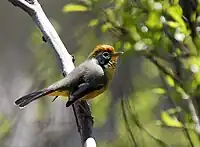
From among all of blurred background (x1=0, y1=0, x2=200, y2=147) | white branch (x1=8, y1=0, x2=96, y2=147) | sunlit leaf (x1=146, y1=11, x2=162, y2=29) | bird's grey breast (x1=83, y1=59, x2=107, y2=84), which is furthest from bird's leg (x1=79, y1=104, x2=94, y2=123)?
blurred background (x1=0, y1=0, x2=200, y2=147)

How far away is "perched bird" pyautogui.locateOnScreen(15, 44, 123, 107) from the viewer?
5.79 ft

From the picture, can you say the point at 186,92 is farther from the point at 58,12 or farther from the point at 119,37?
the point at 58,12

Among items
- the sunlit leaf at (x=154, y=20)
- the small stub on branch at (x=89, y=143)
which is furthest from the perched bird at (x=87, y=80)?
the small stub on branch at (x=89, y=143)

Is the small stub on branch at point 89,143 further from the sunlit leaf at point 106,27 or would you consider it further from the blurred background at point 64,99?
the blurred background at point 64,99

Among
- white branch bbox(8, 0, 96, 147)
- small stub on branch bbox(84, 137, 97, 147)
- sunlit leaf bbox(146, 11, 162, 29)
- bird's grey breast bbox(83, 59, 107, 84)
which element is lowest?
bird's grey breast bbox(83, 59, 107, 84)

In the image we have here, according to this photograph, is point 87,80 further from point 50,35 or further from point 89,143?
point 89,143

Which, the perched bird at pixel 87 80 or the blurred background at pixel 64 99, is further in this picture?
the blurred background at pixel 64 99

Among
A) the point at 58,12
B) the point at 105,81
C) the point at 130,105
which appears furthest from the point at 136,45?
the point at 58,12

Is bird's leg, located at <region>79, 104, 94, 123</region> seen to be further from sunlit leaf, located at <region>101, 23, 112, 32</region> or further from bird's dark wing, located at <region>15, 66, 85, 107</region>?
sunlit leaf, located at <region>101, 23, 112, 32</region>

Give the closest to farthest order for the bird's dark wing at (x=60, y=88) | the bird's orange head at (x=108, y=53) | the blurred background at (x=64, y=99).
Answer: the bird's dark wing at (x=60, y=88), the bird's orange head at (x=108, y=53), the blurred background at (x=64, y=99)

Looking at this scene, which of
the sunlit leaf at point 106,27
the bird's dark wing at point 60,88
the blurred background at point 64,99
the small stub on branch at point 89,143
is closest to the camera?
the small stub on branch at point 89,143

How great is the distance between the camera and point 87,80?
1.87 metres

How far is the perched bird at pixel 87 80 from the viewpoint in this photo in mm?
1766

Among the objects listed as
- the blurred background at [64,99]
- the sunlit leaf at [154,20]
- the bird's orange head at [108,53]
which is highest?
the sunlit leaf at [154,20]
